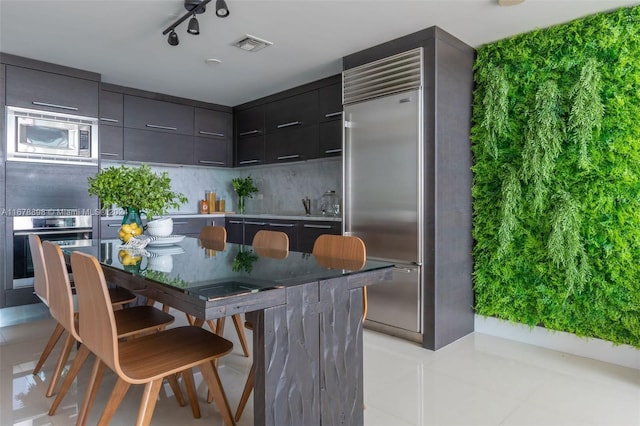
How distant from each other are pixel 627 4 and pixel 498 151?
1194 mm

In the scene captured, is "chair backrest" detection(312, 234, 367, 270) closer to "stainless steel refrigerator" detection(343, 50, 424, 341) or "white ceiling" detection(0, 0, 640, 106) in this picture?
"stainless steel refrigerator" detection(343, 50, 424, 341)

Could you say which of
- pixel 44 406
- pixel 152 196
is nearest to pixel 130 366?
pixel 44 406

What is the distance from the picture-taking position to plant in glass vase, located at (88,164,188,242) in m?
2.46

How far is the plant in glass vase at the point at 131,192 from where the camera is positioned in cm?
246

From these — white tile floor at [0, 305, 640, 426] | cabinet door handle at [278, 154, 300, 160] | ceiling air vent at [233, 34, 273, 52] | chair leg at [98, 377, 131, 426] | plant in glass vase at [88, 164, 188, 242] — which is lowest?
white tile floor at [0, 305, 640, 426]

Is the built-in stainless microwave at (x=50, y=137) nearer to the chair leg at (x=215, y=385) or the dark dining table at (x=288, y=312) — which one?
the dark dining table at (x=288, y=312)

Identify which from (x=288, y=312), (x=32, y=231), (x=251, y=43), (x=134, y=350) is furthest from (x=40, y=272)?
(x=251, y=43)

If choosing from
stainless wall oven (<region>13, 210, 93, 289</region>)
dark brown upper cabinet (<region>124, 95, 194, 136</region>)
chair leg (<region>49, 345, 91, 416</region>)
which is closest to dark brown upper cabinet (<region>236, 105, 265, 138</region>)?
dark brown upper cabinet (<region>124, 95, 194, 136</region>)

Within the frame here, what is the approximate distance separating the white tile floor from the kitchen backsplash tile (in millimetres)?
2226

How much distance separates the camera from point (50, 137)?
3801mm

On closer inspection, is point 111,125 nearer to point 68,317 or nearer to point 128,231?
point 128,231

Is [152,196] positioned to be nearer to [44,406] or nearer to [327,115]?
[44,406]

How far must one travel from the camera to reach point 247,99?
5152 millimetres

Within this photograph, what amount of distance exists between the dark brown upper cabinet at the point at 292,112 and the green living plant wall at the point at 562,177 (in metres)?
1.72
